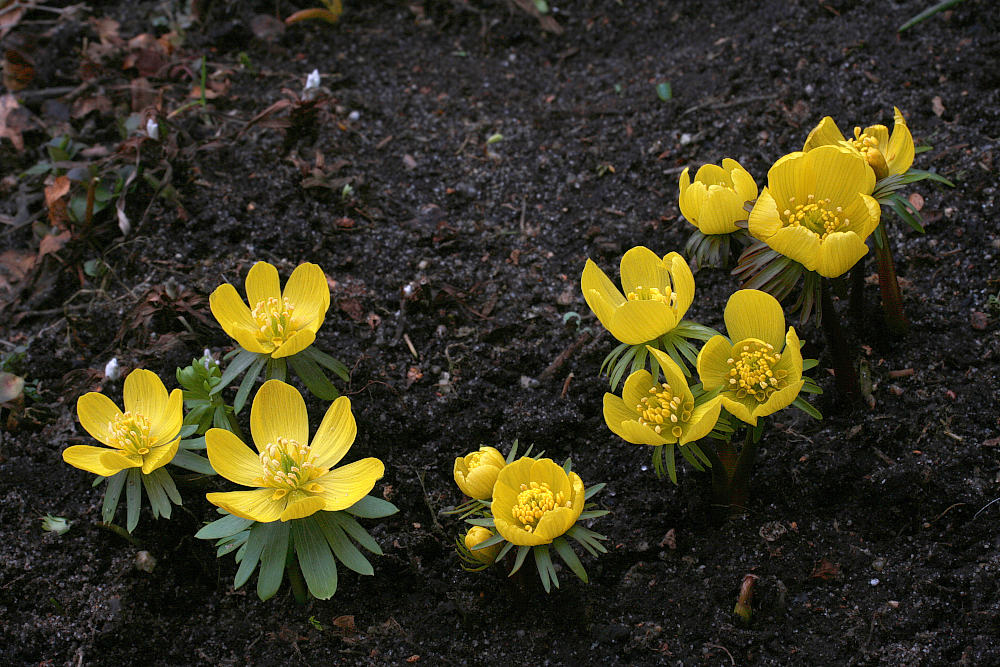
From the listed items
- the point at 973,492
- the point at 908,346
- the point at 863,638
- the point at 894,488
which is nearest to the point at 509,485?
the point at 863,638

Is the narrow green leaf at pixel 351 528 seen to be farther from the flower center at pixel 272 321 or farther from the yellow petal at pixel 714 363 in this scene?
the yellow petal at pixel 714 363

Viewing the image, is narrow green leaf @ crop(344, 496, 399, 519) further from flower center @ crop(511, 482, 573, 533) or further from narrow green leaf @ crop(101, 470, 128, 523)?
narrow green leaf @ crop(101, 470, 128, 523)

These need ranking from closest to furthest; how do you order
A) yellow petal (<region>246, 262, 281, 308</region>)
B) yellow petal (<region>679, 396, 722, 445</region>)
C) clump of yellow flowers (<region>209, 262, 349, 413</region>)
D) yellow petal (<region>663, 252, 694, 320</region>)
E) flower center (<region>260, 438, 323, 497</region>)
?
yellow petal (<region>679, 396, 722, 445</region>) → yellow petal (<region>663, 252, 694, 320</region>) → flower center (<region>260, 438, 323, 497</region>) → clump of yellow flowers (<region>209, 262, 349, 413</region>) → yellow petal (<region>246, 262, 281, 308</region>)

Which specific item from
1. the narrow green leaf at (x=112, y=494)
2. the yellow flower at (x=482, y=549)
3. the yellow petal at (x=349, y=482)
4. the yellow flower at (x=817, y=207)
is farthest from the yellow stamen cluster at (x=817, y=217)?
the narrow green leaf at (x=112, y=494)

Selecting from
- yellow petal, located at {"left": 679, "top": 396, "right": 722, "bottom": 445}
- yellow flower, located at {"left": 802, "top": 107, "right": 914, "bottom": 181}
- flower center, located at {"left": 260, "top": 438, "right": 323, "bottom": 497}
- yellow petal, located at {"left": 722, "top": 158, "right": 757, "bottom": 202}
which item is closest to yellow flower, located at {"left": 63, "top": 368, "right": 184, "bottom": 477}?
flower center, located at {"left": 260, "top": 438, "right": 323, "bottom": 497}

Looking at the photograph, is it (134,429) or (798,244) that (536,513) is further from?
(134,429)

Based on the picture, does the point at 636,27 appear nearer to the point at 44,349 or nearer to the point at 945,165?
the point at 945,165
